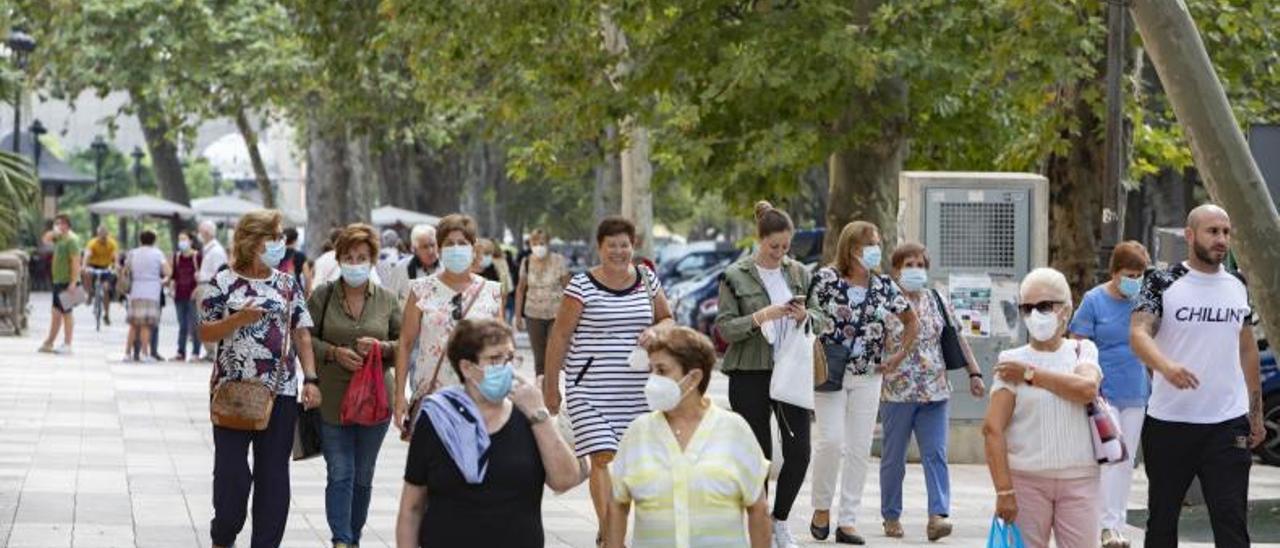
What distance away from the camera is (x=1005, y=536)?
9.07 metres

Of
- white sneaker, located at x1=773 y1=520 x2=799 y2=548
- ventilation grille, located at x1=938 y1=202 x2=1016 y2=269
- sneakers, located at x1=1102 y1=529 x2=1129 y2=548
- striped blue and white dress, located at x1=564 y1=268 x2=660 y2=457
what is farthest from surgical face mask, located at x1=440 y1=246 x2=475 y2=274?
ventilation grille, located at x1=938 y1=202 x2=1016 y2=269

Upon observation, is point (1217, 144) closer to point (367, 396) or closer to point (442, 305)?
point (442, 305)

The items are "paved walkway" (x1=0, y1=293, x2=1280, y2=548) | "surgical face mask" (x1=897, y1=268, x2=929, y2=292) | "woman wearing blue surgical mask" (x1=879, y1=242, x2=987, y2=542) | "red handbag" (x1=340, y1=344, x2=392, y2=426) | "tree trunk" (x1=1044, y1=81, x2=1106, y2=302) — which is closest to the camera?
"red handbag" (x1=340, y1=344, x2=392, y2=426)

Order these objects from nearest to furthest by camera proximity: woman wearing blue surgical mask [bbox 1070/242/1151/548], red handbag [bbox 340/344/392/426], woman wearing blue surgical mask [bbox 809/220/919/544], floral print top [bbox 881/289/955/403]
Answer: red handbag [bbox 340/344/392/426], woman wearing blue surgical mask [bbox 1070/242/1151/548], woman wearing blue surgical mask [bbox 809/220/919/544], floral print top [bbox 881/289/955/403]

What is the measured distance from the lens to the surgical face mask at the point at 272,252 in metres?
11.2

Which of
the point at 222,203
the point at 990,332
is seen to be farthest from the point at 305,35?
the point at 222,203

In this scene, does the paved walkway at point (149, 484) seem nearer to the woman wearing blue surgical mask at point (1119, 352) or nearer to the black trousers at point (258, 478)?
the woman wearing blue surgical mask at point (1119, 352)

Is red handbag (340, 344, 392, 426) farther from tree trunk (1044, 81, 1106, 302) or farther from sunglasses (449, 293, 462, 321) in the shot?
tree trunk (1044, 81, 1106, 302)

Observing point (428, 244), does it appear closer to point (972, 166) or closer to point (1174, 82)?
point (1174, 82)

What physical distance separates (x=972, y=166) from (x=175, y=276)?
9515mm

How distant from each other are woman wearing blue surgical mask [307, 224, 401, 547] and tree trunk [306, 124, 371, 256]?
119ft

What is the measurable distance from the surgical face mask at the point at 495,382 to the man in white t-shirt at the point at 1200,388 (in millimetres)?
3893

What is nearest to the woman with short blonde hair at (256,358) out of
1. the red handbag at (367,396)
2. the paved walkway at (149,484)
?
the red handbag at (367,396)

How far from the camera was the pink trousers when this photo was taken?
9211 millimetres
